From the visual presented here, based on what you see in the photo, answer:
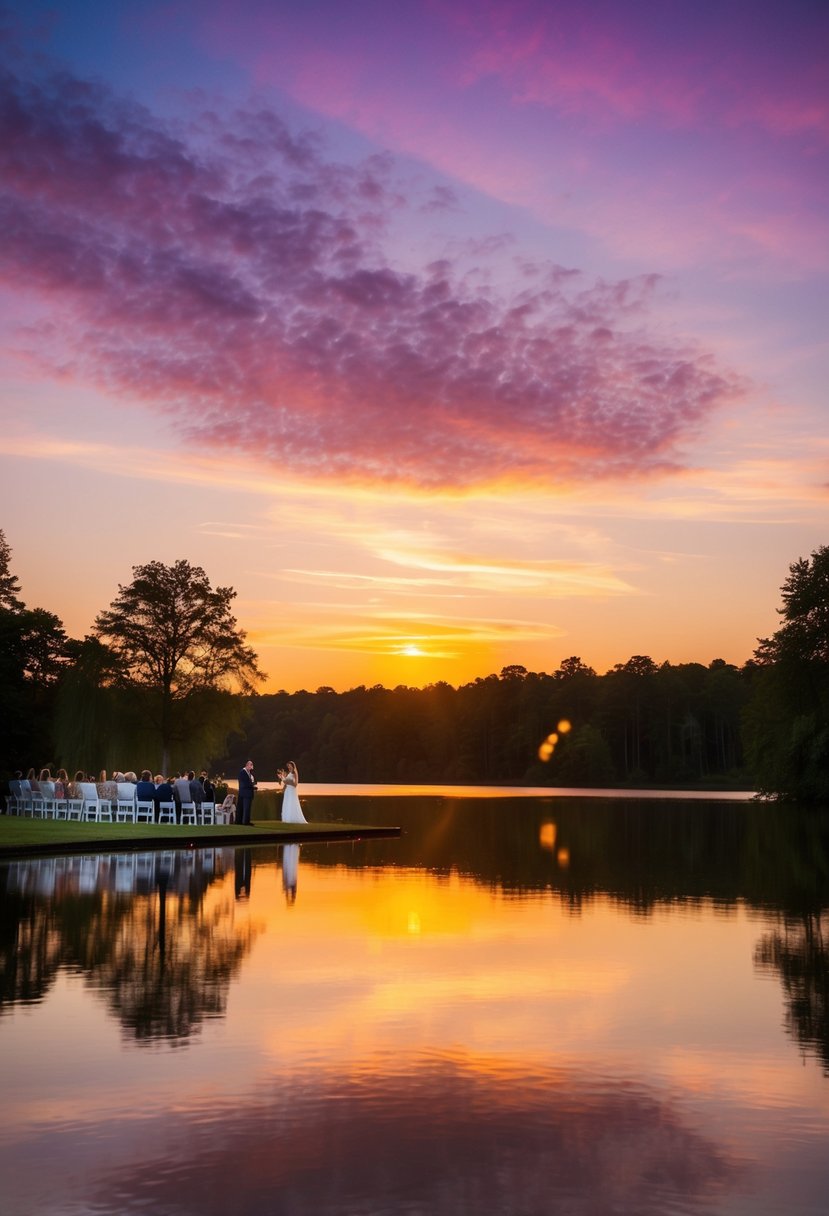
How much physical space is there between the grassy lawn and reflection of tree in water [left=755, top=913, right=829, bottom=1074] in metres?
16.7

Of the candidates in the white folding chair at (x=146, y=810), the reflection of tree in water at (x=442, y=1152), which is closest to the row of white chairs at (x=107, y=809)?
the white folding chair at (x=146, y=810)

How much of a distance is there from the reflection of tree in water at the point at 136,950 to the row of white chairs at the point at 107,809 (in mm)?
19362

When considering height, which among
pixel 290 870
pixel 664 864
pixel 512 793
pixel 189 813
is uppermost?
pixel 189 813

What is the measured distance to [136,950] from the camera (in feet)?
47.5

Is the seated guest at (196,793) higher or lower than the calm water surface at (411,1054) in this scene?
higher

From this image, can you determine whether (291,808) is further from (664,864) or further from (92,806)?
(664,864)

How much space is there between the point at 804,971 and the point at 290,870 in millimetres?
14676

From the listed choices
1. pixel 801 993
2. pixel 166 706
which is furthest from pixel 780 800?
pixel 801 993

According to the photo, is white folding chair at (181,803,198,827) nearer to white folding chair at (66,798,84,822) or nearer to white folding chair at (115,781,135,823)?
white folding chair at (115,781,135,823)

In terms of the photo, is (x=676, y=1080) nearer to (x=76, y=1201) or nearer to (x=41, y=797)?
(x=76, y=1201)

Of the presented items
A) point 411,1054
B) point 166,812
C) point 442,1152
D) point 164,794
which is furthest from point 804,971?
point 166,812

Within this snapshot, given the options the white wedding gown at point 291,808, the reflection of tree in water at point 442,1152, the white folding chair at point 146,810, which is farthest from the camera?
the white wedding gown at point 291,808

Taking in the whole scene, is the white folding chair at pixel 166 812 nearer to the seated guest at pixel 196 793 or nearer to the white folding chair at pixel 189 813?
the white folding chair at pixel 189 813

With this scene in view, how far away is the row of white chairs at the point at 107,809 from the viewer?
4041 cm
